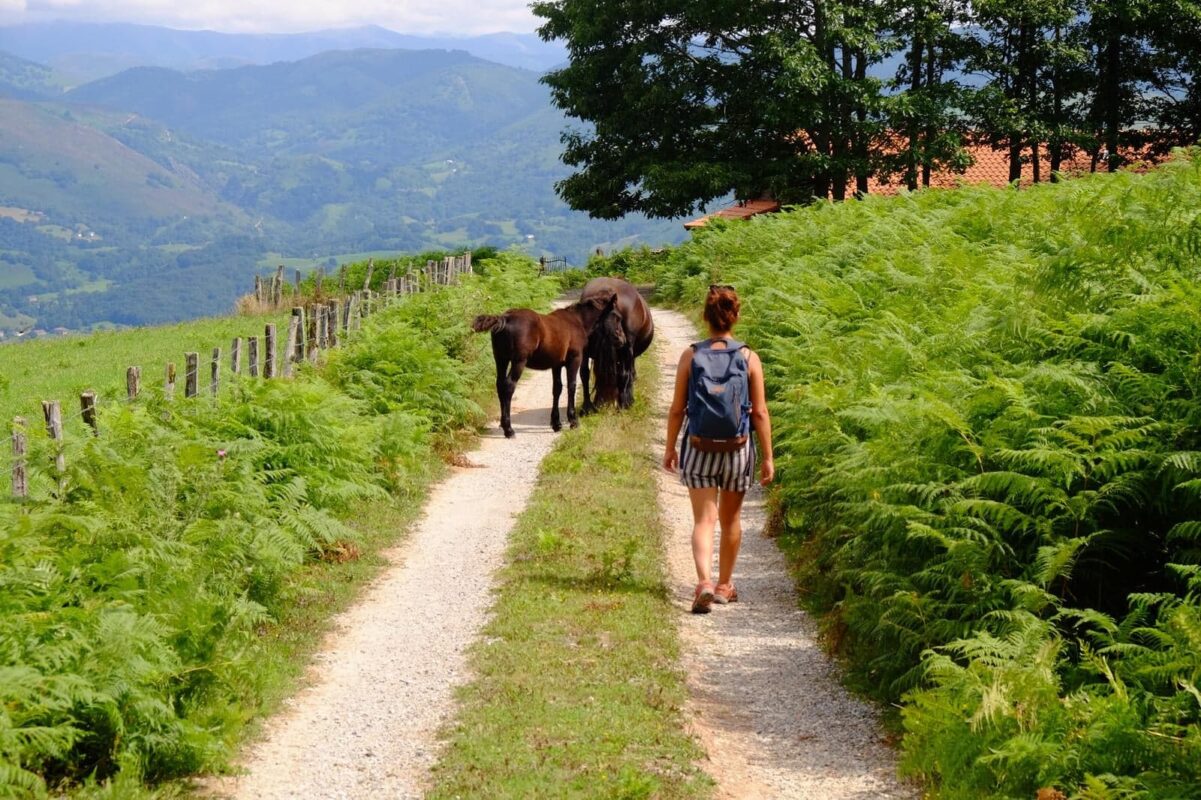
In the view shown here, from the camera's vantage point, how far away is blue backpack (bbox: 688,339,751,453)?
29.4 ft

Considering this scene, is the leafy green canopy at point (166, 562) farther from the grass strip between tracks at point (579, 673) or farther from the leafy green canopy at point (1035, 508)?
the leafy green canopy at point (1035, 508)


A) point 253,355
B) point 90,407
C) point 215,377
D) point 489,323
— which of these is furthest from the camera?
point 489,323

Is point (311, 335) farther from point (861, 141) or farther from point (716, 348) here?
point (861, 141)

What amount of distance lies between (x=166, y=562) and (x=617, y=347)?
1025 cm

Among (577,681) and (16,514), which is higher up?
(16,514)

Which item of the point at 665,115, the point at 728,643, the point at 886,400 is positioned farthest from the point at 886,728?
the point at 665,115

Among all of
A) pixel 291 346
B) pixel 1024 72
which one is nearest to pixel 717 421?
pixel 291 346

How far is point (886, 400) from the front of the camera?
9117 millimetres

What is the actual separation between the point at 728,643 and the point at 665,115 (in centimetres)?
3603

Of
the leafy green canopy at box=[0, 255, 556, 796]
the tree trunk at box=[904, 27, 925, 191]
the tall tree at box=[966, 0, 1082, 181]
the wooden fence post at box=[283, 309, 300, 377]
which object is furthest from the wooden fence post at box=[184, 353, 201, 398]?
the tall tree at box=[966, 0, 1082, 181]

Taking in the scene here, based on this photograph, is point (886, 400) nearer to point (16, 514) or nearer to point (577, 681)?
point (577, 681)

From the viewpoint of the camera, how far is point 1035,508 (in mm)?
7230

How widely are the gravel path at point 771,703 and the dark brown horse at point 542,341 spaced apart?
6296 millimetres

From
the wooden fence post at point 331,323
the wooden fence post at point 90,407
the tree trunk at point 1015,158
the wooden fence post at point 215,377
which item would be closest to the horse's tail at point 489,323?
the wooden fence post at point 331,323
